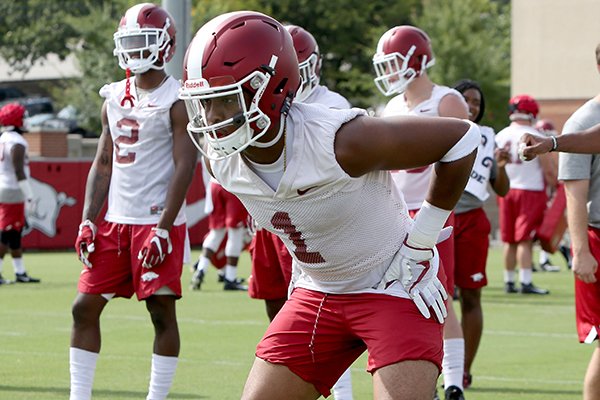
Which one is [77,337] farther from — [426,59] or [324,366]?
[426,59]

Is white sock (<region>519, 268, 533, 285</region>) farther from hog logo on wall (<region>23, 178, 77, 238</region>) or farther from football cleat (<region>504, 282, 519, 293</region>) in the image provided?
hog logo on wall (<region>23, 178, 77, 238</region>)

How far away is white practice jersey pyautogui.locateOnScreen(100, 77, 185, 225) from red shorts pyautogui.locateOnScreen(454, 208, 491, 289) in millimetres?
2353

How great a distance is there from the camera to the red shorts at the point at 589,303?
6.24m

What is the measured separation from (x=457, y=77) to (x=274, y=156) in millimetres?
35444

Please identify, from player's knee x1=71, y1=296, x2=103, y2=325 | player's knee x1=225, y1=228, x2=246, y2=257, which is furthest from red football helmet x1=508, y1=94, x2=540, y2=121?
player's knee x1=71, y1=296, x2=103, y2=325

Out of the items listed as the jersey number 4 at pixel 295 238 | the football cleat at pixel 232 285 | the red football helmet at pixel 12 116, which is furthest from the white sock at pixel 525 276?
the jersey number 4 at pixel 295 238

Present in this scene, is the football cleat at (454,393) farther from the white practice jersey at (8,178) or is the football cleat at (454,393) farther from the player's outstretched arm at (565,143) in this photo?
the white practice jersey at (8,178)

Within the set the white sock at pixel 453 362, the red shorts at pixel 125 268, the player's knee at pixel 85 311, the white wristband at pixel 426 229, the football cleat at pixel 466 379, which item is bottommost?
the football cleat at pixel 466 379

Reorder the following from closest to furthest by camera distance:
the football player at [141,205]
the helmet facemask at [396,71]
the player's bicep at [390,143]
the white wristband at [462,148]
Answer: the player's bicep at [390,143] < the white wristband at [462,148] < the football player at [141,205] < the helmet facemask at [396,71]

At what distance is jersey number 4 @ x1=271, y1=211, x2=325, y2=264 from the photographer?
4.77 metres

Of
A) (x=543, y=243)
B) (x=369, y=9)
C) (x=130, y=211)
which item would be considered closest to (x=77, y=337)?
(x=130, y=211)

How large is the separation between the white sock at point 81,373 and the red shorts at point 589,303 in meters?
2.59

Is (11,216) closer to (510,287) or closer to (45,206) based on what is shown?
(45,206)

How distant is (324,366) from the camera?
496 cm
